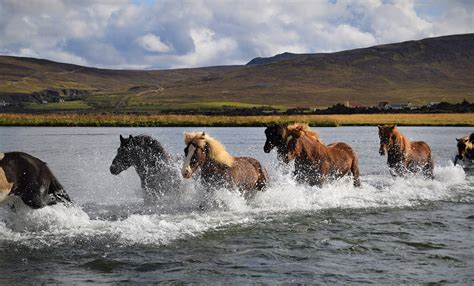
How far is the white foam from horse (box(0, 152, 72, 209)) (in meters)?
0.31

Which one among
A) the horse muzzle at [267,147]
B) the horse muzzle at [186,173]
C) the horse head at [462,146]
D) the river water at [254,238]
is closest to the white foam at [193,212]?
the river water at [254,238]

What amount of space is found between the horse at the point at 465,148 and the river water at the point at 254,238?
8403mm

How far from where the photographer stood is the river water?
A: 24.0 feet

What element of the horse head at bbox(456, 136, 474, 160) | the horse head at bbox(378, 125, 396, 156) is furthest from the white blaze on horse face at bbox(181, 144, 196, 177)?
the horse head at bbox(456, 136, 474, 160)

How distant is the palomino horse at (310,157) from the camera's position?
12242 millimetres

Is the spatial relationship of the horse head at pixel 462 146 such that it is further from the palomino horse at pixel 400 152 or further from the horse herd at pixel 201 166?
the horse herd at pixel 201 166

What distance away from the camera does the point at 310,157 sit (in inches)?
496

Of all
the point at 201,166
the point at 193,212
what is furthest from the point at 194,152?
the point at 193,212

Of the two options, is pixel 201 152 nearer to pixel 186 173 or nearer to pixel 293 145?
pixel 186 173

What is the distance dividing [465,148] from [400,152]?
7761 millimetres

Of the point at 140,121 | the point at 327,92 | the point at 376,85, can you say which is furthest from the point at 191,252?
the point at 376,85

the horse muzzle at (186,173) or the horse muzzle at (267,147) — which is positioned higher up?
the horse muzzle at (267,147)

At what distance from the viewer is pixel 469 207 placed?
12609 millimetres

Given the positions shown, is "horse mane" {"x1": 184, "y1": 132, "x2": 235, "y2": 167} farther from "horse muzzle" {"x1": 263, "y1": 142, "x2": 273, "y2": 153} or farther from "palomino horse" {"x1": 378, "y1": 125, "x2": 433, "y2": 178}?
"palomino horse" {"x1": 378, "y1": 125, "x2": 433, "y2": 178}
